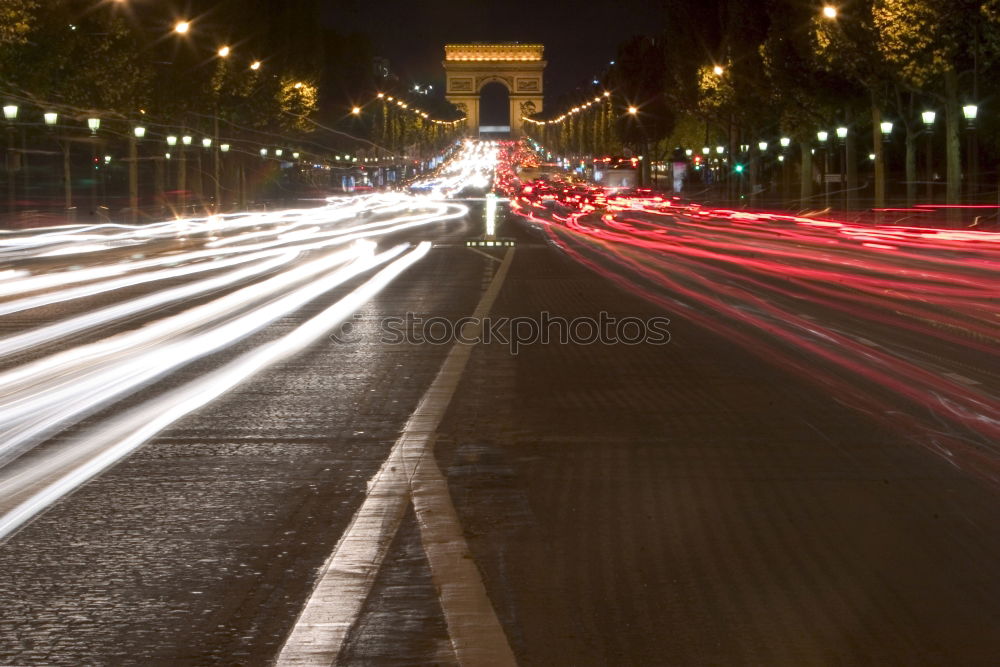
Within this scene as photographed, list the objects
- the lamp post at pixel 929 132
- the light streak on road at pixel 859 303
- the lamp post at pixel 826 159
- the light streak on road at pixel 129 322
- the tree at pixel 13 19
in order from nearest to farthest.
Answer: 1. the light streak on road at pixel 129 322
2. the light streak on road at pixel 859 303
3. the tree at pixel 13 19
4. the lamp post at pixel 929 132
5. the lamp post at pixel 826 159

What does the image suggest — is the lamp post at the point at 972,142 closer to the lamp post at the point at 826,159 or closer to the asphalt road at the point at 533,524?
the lamp post at the point at 826,159

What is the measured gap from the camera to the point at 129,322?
18422 millimetres

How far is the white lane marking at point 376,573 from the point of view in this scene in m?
5.40

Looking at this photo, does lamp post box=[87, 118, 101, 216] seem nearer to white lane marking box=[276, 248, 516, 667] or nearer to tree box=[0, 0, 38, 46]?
tree box=[0, 0, 38, 46]

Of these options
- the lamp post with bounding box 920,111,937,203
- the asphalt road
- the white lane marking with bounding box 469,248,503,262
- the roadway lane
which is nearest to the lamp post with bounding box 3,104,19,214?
the white lane marking with bounding box 469,248,503,262

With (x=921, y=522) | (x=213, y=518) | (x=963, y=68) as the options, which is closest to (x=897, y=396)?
(x=921, y=522)

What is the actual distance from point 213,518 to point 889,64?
4669cm

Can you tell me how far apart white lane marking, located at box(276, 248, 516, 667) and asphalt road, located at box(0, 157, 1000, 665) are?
0.08 feet

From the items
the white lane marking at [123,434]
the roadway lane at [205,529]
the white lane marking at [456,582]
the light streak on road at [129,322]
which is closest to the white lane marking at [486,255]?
the light streak on road at [129,322]

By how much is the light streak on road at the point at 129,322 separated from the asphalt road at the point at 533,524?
0.17 meters

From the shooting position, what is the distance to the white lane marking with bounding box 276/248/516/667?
17.7 feet

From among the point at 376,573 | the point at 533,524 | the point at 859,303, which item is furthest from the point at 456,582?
the point at 859,303

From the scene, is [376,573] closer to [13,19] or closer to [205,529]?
[205,529]

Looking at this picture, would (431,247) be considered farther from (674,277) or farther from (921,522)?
(921,522)
